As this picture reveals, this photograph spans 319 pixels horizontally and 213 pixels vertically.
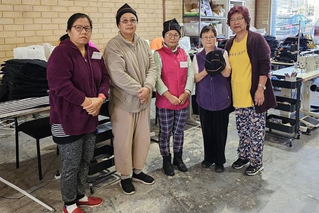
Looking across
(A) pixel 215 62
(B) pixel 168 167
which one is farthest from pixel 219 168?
(A) pixel 215 62

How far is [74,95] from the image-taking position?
6.09 ft

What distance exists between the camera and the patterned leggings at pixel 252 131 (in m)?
2.59

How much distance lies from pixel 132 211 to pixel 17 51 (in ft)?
8.71

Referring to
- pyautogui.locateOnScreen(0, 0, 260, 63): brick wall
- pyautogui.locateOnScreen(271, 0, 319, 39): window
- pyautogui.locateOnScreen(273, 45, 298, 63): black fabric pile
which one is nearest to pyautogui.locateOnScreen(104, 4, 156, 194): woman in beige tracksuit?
pyautogui.locateOnScreen(0, 0, 260, 63): brick wall

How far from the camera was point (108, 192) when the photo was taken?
8.15 feet

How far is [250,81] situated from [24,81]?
5.78ft

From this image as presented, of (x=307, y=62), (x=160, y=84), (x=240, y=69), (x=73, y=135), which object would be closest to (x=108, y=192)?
(x=73, y=135)

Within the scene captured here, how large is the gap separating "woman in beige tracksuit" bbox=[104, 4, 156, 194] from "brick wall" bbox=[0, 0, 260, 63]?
2.65 metres

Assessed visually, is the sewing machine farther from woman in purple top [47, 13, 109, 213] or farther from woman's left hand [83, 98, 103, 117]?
woman's left hand [83, 98, 103, 117]

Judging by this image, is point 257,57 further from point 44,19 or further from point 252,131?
point 44,19

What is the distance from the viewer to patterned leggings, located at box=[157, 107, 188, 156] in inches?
102

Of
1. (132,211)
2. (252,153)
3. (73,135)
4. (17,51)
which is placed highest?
(17,51)

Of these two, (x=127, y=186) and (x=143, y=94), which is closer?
(x=143, y=94)

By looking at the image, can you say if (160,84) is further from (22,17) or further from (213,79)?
(22,17)
